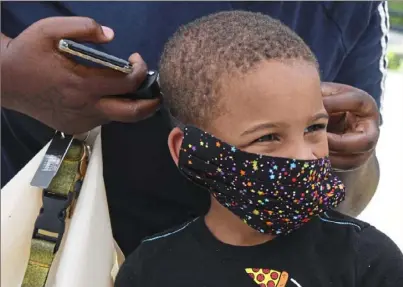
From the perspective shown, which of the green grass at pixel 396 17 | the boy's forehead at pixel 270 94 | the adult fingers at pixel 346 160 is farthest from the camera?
the green grass at pixel 396 17

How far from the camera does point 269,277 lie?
139 centimetres

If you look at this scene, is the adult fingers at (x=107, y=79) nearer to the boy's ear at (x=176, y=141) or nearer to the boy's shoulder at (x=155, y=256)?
the boy's ear at (x=176, y=141)

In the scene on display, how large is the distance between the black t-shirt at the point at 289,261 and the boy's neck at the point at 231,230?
0.06ft

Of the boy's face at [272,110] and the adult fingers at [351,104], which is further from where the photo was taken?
the adult fingers at [351,104]

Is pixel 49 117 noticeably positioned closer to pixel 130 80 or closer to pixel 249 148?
pixel 130 80

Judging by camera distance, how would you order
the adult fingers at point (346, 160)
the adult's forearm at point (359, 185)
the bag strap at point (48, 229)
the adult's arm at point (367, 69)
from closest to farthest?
the bag strap at point (48, 229) < the adult fingers at point (346, 160) < the adult's forearm at point (359, 185) < the adult's arm at point (367, 69)

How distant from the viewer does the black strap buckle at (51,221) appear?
141cm

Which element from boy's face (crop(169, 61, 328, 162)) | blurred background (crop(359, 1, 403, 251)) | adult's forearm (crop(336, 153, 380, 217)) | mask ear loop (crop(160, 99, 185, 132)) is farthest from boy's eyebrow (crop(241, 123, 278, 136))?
blurred background (crop(359, 1, 403, 251))

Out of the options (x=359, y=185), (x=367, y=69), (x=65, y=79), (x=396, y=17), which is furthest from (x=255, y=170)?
(x=396, y=17)

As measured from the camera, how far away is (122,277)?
1.50 metres

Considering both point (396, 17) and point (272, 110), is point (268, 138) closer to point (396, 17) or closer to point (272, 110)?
point (272, 110)

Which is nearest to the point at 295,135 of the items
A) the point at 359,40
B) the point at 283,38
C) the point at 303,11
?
the point at 283,38

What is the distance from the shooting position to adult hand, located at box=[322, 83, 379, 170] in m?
1.49

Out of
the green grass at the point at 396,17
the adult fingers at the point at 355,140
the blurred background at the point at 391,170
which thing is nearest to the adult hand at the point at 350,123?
the adult fingers at the point at 355,140
